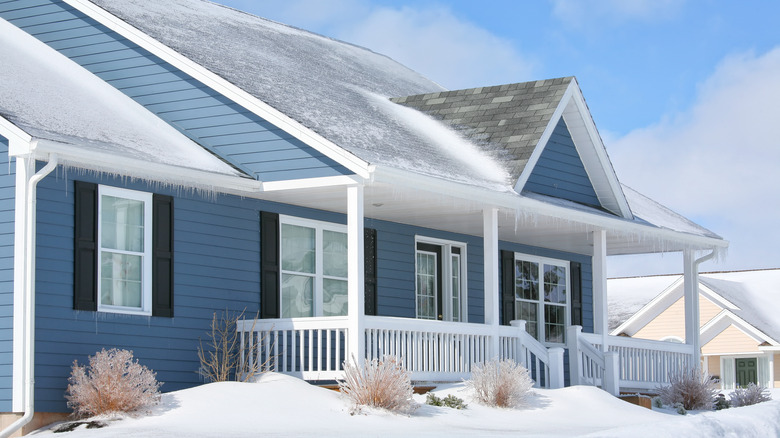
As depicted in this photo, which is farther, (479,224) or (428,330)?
(479,224)

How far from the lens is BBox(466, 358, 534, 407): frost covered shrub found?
1479cm

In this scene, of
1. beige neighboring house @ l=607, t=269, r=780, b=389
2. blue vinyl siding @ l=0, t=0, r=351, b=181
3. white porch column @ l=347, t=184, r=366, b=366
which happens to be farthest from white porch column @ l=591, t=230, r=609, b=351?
beige neighboring house @ l=607, t=269, r=780, b=389

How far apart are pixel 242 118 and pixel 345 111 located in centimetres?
186

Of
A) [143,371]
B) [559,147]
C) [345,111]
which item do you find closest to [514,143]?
[559,147]

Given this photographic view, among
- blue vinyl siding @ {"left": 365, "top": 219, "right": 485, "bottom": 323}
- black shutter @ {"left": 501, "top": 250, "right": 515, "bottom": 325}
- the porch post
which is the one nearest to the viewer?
blue vinyl siding @ {"left": 365, "top": 219, "right": 485, "bottom": 323}

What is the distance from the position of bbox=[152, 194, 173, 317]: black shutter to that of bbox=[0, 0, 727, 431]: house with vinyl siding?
0.03m

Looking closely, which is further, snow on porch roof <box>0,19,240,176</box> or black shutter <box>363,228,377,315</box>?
black shutter <box>363,228,377,315</box>

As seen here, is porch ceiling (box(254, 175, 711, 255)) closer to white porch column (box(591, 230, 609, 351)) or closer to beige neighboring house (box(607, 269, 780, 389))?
white porch column (box(591, 230, 609, 351))

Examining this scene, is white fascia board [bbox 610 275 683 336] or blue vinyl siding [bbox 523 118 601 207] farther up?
blue vinyl siding [bbox 523 118 601 207]

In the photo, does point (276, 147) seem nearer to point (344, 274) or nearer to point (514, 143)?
point (344, 274)

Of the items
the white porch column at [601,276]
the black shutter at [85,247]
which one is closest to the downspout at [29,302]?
the black shutter at [85,247]

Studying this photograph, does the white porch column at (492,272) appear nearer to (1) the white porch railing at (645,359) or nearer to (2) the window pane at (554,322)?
(1) the white porch railing at (645,359)

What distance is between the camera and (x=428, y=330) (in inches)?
621

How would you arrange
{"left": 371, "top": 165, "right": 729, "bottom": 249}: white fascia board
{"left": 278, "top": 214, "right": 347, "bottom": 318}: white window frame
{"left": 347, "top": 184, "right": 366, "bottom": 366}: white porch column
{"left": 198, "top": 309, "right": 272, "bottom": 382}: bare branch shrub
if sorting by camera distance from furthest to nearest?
{"left": 278, "top": 214, "right": 347, "bottom": 318}: white window frame, {"left": 198, "top": 309, "right": 272, "bottom": 382}: bare branch shrub, {"left": 371, "top": 165, "right": 729, "bottom": 249}: white fascia board, {"left": 347, "top": 184, "right": 366, "bottom": 366}: white porch column
